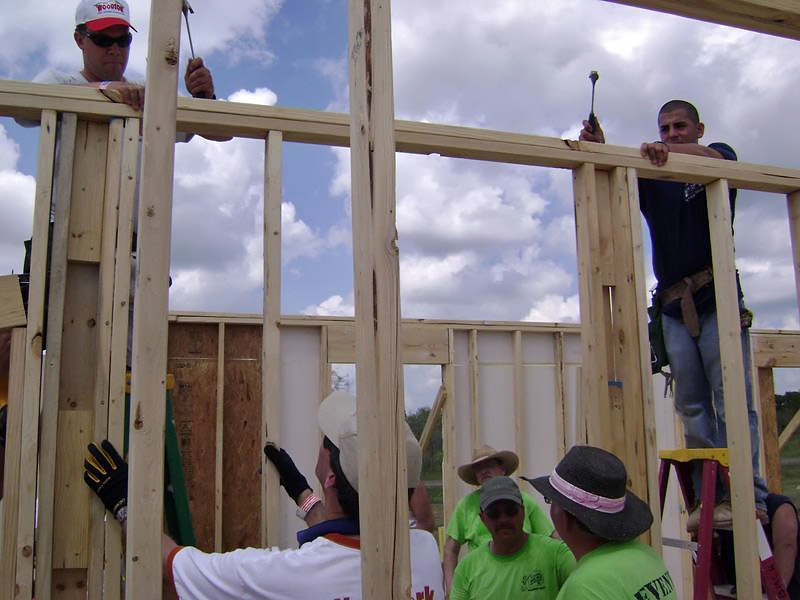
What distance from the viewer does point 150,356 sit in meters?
1.57

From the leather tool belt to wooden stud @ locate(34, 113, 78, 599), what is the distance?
2.86 m

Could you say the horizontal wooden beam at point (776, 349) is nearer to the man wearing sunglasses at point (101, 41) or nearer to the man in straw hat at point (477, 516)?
the man in straw hat at point (477, 516)

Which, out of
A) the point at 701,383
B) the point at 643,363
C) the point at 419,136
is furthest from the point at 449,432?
the point at 419,136

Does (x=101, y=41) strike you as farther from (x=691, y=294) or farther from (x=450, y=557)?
(x=450, y=557)

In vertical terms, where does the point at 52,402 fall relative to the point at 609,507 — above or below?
above

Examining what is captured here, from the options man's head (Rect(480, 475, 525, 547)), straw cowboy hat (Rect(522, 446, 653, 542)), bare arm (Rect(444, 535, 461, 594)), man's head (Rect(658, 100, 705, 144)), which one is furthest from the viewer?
bare arm (Rect(444, 535, 461, 594))

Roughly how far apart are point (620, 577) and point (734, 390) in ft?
5.53

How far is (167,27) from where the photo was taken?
1639 mm

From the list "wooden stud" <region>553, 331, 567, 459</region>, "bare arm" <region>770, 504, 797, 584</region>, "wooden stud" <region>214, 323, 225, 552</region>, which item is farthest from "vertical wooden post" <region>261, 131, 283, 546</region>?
"wooden stud" <region>553, 331, 567, 459</region>

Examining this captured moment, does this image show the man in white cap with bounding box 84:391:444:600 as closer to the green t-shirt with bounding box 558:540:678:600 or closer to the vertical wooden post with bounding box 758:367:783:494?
the green t-shirt with bounding box 558:540:678:600

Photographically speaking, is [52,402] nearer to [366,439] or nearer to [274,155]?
[274,155]

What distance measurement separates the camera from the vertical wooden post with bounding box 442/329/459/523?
26.4 feet

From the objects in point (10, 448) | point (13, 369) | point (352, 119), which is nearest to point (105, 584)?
point (10, 448)

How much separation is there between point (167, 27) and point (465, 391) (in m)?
7.25
